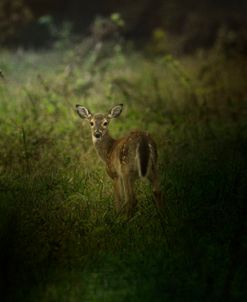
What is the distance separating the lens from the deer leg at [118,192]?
26.1 feet

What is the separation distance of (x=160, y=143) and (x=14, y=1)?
11.2m

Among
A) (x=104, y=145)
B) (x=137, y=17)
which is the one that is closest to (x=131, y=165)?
(x=104, y=145)

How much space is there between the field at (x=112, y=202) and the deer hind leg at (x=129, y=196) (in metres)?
0.10

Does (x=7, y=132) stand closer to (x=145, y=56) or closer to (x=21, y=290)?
(x=21, y=290)

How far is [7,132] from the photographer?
10953mm

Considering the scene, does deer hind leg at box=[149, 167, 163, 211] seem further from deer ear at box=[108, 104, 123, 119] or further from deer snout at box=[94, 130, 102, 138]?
deer ear at box=[108, 104, 123, 119]

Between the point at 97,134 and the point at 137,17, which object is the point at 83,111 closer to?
the point at 97,134

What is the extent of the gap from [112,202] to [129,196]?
0.55 metres

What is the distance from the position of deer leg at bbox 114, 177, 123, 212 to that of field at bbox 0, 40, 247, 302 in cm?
13

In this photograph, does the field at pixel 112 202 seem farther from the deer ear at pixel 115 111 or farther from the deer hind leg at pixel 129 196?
the deer ear at pixel 115 111

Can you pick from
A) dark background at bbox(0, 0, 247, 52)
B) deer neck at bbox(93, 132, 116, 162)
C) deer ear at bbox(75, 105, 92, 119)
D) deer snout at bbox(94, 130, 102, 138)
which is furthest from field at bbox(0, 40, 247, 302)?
dark background at bbox(0, 0, 247, 52)

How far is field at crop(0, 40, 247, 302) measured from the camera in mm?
6484

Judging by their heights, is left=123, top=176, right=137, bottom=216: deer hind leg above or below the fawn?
below

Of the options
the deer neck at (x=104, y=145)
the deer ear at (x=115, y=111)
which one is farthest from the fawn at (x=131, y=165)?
the deer ear at (x=115, y=111)
